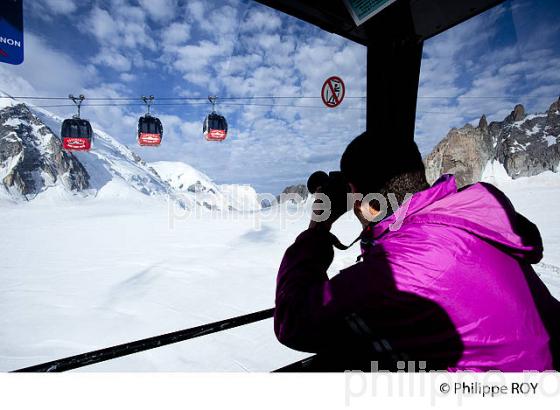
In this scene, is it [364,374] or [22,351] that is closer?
[364,374]

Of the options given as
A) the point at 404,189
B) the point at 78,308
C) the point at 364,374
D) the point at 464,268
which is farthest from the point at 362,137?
the point at 78,308

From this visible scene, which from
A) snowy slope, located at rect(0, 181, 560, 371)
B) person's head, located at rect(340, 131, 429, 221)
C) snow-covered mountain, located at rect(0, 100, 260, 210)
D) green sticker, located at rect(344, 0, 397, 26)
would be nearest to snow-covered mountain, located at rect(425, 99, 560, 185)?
snowy slope, located at rect(0, 181, 560, 371)

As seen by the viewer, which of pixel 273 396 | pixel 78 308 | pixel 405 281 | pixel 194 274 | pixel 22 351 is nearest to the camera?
pixel 405 281

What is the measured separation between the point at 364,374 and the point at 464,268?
0.43 meters

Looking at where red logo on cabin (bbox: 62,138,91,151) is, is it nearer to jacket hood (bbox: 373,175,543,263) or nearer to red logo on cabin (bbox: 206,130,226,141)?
red logo on cabin (bbox: 206,130,226,141)

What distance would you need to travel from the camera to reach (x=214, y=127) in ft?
38.2

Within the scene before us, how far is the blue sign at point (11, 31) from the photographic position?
202 cm

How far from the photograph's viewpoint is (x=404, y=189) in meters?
0.88

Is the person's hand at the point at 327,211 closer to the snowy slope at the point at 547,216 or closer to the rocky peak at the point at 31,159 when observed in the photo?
the snowy slope at the point at 547,216

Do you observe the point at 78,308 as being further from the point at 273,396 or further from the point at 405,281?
the point at 405,281

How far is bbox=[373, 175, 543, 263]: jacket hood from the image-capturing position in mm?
673

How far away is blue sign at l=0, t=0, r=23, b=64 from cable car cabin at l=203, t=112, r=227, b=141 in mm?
9652

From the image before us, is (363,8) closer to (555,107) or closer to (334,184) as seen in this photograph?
(334,184)

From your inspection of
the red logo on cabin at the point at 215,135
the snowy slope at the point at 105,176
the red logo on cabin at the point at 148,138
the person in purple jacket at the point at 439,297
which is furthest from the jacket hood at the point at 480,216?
the snowy slope at the point at 105,176
